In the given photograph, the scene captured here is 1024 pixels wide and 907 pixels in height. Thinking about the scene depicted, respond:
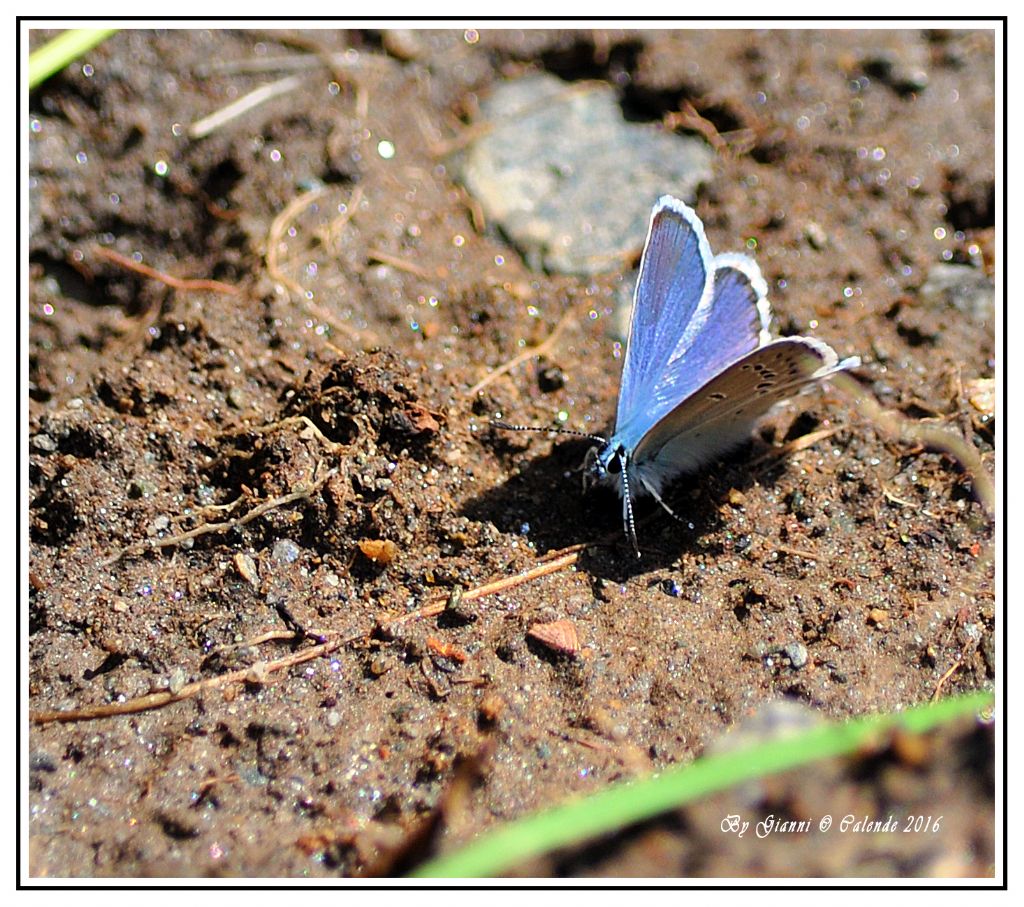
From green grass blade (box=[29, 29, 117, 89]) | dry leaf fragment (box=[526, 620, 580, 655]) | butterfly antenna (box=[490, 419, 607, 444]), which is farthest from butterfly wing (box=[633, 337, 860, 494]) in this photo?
green grass blade (box=[29, 29, 117, 89])

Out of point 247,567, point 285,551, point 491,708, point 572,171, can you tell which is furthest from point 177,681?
point 572,171

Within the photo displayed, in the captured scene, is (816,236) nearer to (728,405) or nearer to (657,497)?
(728,405)

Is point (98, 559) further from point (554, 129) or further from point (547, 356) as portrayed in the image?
point (554, 129)

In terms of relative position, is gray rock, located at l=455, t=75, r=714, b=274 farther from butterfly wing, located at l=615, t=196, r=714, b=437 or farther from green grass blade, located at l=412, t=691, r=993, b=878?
green grass blade, located at l=412, t=691, r=993, b=878

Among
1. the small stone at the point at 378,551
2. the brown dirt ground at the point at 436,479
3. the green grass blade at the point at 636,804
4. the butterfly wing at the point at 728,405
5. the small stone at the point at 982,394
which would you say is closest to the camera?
the green grass blade at the point at 636,804

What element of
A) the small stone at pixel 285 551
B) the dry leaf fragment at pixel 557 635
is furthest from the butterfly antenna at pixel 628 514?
the small stone at pixel 285 551

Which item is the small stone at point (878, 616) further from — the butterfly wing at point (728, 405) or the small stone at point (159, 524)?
the small stone at point (159, 524)
